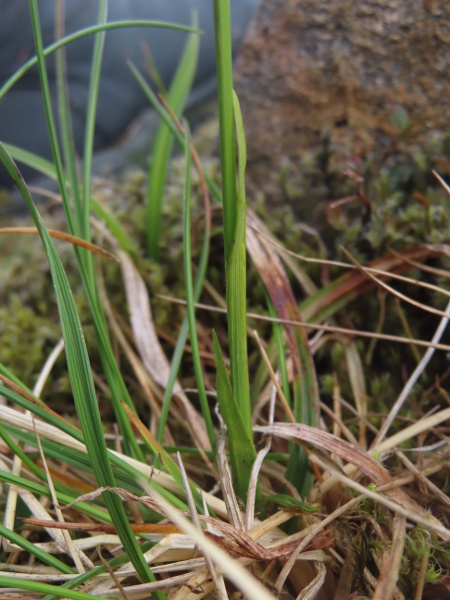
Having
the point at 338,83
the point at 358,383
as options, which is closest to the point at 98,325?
the point at 358,383

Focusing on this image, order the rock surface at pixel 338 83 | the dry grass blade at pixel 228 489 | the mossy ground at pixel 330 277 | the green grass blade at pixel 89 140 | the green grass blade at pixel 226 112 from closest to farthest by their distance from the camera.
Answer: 1. the green grass blade at pixel 226 112
2. the dry grass blade at pixel 228 489
3. the green grass blade at pixel 89 140
4. the mossy ground at pixel 330 277
5. the rock surface at pixel 338 83

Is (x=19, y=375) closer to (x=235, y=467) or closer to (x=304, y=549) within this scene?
(x=235, y=467)

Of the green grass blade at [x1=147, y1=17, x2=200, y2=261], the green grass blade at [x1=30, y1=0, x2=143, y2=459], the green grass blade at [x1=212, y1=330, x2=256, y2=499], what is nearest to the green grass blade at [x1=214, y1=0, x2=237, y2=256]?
the green grass blade at [x1=212, y1=330, x2=256, y2=499]

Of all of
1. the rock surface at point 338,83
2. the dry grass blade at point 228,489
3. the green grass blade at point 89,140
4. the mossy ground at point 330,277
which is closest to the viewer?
the dry grass blade at point 228,489

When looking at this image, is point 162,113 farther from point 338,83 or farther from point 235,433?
point 235,433

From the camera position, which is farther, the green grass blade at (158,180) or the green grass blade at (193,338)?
the green grass blade at (158,180)

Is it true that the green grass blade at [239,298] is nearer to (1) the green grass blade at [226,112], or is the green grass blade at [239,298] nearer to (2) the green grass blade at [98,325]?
(1) the green grass blade at [226,112]

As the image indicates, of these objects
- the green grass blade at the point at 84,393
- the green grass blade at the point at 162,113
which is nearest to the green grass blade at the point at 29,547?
the green grass blade at the point at 84,393

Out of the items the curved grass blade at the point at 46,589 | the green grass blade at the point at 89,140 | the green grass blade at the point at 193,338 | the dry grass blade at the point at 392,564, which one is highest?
the green grass blade at the point at 89,140
